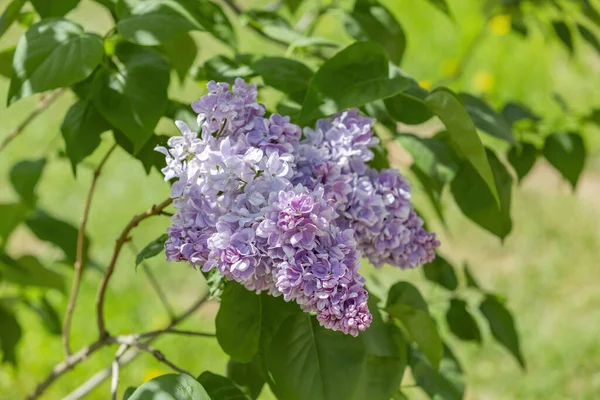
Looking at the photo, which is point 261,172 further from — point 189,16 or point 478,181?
point 478,181

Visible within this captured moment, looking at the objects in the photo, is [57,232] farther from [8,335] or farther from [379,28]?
[379,28]

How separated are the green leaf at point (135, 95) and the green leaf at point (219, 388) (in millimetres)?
260

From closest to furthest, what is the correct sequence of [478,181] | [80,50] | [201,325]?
1. [80,50]
2. [478,181]
3. [201,325]

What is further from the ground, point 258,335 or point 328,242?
point 328,242

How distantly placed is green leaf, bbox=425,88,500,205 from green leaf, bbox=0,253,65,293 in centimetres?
86

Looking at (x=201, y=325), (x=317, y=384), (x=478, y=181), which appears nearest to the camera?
A: (x=317, y=384)

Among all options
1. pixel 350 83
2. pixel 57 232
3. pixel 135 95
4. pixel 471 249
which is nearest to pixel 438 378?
pixel 350 83

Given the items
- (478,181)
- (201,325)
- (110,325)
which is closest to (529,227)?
(201,325)

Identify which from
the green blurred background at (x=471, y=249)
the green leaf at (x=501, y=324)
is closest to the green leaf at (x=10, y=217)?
the green blurred background at (x=471, y=249)

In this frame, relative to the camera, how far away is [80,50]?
922 mm

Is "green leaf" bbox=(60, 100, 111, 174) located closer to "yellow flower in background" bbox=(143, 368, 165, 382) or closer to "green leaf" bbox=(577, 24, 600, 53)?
"green leaf" bbox=(577, 24, 600, 53)

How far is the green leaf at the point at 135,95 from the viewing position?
2.94 ft

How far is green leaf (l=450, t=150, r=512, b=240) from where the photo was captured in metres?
1.08

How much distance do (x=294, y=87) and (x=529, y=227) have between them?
2452mm
